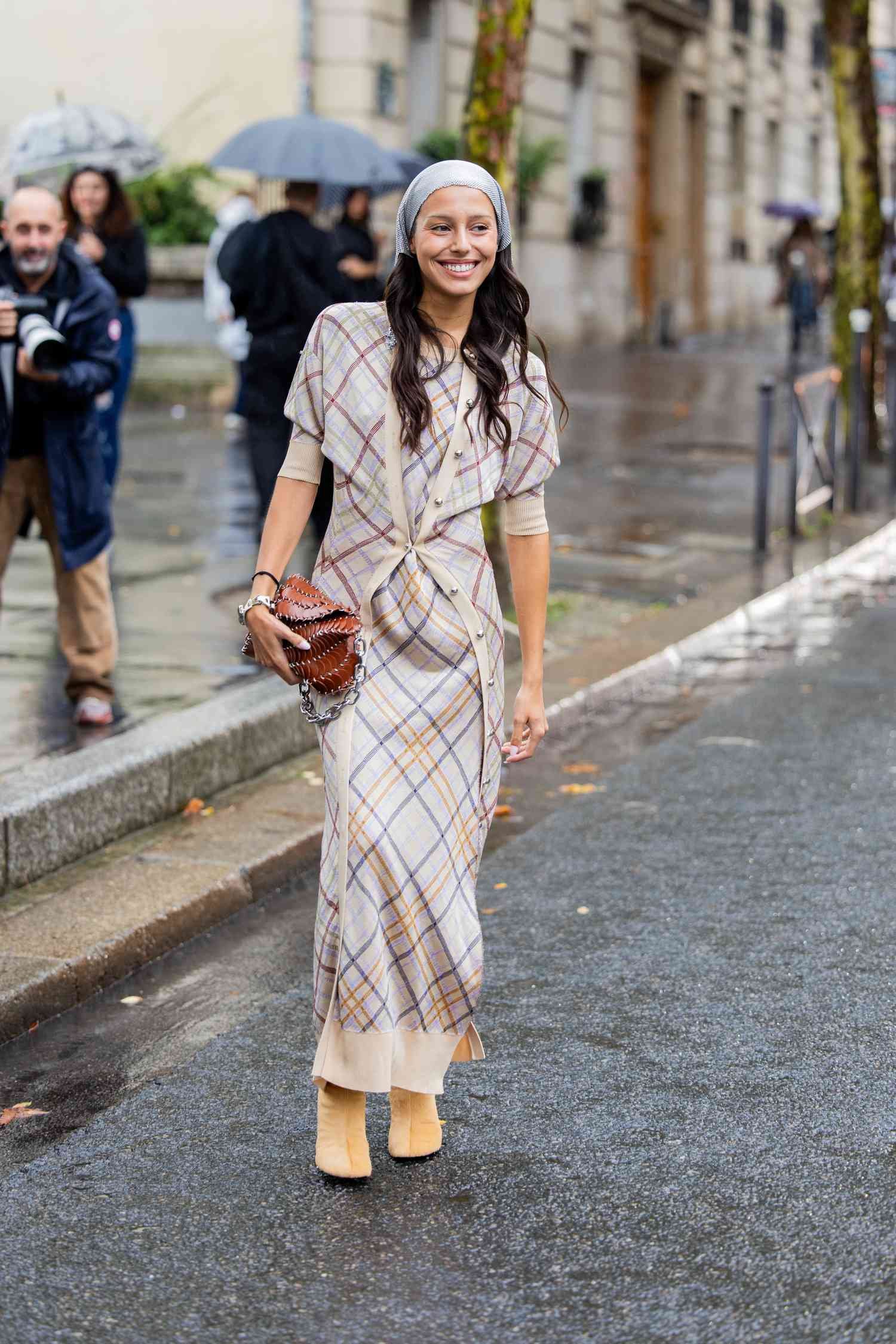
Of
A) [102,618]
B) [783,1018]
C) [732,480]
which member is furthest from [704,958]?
[732,480]

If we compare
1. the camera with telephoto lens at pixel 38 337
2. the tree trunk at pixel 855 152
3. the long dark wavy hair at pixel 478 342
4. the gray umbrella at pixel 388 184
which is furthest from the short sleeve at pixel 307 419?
the tree trunk at pixel 855 152

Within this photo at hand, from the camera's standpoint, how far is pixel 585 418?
20000mm

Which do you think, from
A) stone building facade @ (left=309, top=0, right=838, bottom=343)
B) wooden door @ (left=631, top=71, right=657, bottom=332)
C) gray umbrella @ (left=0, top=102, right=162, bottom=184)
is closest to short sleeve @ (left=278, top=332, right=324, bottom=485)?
gray umbrella @ (left=0, top=102, right=162, bottom=184)

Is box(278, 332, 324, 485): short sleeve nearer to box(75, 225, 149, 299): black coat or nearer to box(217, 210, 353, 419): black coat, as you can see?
box(217, 210, 353, 419): black coat

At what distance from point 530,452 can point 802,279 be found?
1158 inches

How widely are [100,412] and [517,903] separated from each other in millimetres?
4890

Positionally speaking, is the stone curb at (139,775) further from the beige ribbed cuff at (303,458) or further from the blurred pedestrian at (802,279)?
the blurred pedestrian at (802,279)

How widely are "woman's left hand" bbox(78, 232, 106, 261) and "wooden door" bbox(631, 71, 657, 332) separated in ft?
87.2

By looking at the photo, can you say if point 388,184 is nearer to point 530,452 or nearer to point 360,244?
point 360,244

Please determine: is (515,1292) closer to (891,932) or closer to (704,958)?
(704,958)

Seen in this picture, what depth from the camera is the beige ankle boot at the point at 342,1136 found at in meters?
3.79

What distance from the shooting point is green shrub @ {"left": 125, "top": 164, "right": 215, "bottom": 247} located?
21.0 meters

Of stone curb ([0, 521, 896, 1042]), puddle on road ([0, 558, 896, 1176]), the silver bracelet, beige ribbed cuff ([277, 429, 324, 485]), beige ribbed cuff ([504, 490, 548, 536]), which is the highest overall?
beige ribbed cuff ([277, 429, 324, 485])

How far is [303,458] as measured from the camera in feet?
12.7
